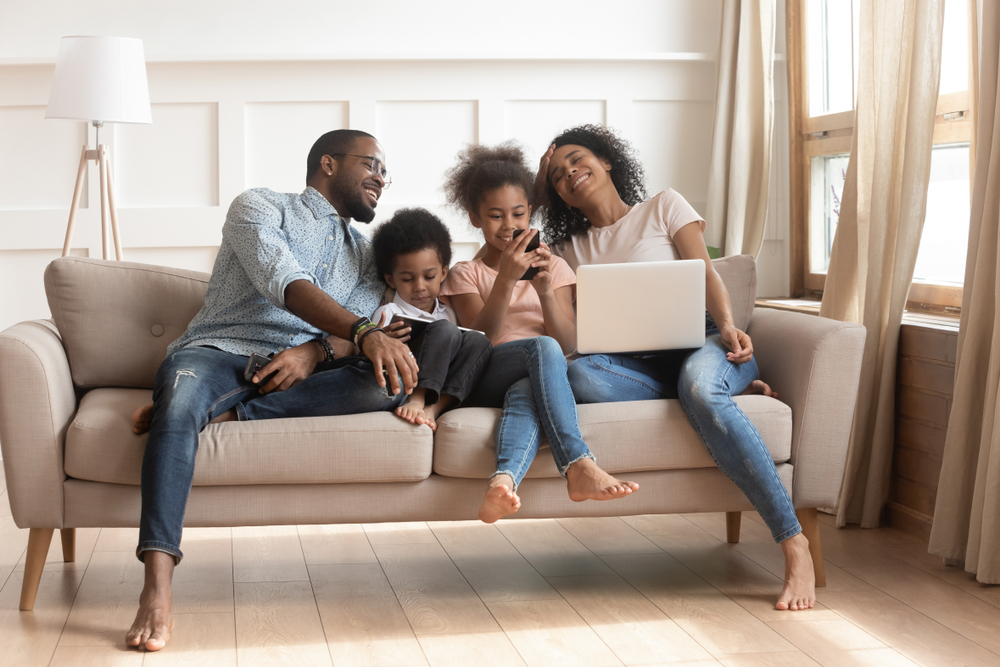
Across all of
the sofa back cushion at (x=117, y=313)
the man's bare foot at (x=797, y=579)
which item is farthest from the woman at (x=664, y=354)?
the sofa back cushion at (x=117, y=313)

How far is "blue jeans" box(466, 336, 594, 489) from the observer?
1905 millimetres

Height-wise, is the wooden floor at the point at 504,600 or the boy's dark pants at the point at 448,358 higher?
the boy's dark pants at the point at 448,358

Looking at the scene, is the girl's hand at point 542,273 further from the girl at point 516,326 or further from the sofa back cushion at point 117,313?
the sofa back cushion at point 117,313

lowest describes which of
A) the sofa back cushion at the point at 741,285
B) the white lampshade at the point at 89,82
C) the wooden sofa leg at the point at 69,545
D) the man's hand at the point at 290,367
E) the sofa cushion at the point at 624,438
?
the wooden sofa leg at the point at 69,545

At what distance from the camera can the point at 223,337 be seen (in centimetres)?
215

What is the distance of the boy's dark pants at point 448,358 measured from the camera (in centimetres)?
204

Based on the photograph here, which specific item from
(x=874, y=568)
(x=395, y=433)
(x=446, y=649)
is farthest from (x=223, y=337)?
(x=874, y=568)

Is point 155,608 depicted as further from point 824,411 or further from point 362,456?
point 824,411

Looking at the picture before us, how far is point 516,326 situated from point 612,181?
1.90 ft

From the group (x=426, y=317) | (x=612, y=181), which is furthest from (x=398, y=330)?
(x=612, y=181)

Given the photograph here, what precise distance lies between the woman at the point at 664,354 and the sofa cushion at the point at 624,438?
0.16ft

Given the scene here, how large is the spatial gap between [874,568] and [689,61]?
2226 mm

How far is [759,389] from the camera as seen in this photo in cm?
217

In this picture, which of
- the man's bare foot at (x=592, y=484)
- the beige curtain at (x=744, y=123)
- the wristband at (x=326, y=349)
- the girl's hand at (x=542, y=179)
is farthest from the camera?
the beige curtain at (x=744, y=123)
